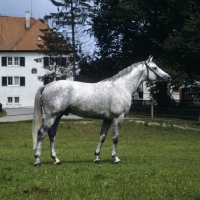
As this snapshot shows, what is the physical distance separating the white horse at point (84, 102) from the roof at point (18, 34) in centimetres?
8059

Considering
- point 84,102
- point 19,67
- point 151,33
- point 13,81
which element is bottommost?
point 84,102

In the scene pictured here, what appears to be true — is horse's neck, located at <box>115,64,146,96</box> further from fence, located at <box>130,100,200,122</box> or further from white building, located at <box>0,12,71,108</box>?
white building, located at <box>0,12,71,108</box>

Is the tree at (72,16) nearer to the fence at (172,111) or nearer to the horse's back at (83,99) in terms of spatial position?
the fence at (172,111)

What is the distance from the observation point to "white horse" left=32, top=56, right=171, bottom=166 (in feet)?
51.7

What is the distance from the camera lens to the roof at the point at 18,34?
97.3m

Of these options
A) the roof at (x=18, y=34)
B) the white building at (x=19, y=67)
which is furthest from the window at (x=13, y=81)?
the roof at (x=18, y=34)

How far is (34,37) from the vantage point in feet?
324

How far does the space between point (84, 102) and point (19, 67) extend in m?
83.2

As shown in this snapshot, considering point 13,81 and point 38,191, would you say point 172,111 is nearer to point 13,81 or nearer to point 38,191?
point 38,191

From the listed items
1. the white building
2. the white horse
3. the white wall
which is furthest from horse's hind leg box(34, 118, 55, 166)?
the white wall

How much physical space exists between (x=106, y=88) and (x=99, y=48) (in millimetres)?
44550

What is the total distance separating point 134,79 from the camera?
55.6 ft

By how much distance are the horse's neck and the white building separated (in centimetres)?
8003

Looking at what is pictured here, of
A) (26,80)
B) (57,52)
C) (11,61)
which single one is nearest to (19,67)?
(11,61)
